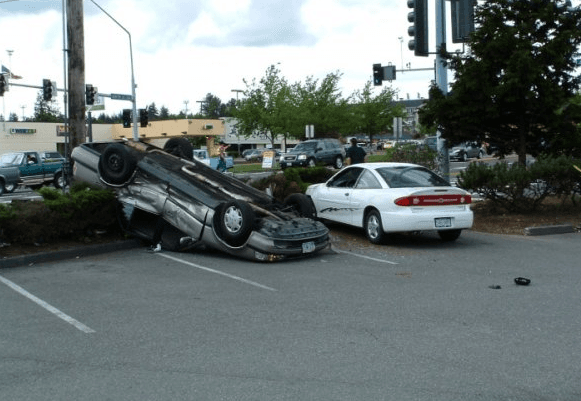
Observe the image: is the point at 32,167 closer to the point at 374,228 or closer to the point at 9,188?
the point at 9,188

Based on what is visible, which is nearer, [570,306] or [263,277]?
[570,306]

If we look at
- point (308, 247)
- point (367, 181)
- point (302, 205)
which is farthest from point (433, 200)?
point (308, 247)

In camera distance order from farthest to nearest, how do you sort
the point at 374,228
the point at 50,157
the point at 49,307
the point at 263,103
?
the point at 263,103 → the point at 50,157 → the point at 374,228 → the point at 49,307

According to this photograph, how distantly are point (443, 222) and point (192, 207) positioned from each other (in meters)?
4.35

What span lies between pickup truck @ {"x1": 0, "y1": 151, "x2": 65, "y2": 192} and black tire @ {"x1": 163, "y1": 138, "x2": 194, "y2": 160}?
Result: 1819cm

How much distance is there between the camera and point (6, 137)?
63.0 metres

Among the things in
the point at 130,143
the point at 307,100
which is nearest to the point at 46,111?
the point at 307,100

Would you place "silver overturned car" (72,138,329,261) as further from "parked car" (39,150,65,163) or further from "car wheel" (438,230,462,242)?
"parked car" (39,150,65,163)

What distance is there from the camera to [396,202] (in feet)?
38.5

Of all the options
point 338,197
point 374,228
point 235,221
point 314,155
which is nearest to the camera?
point 235,221

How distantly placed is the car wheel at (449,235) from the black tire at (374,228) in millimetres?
1386

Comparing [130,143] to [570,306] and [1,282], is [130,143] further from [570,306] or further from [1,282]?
[570,306]

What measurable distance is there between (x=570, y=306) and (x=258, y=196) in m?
5.96

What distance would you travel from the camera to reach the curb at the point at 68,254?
1036 centimetres
